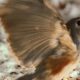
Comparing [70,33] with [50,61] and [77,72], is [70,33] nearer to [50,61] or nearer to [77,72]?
[50,61]

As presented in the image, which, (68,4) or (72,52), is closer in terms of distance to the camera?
(72,52)

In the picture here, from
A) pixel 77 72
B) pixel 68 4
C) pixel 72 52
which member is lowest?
pixel 72 52

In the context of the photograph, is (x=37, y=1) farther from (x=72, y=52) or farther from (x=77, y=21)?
(x=72, y=52)

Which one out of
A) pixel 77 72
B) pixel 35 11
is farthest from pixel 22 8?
pixel 77 72

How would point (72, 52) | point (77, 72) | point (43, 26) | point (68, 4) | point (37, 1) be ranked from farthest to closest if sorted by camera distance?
1. point (68, 4)
2. point (77, 72)
3. point (72, 52)
4. point (43, 26)
5. point (37, 1)

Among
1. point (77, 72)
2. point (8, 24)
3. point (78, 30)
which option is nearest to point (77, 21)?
point (78, 30)

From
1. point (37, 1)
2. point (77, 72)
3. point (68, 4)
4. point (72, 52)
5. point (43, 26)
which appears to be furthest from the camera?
point (68, 4)

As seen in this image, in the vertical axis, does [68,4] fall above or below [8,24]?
above
